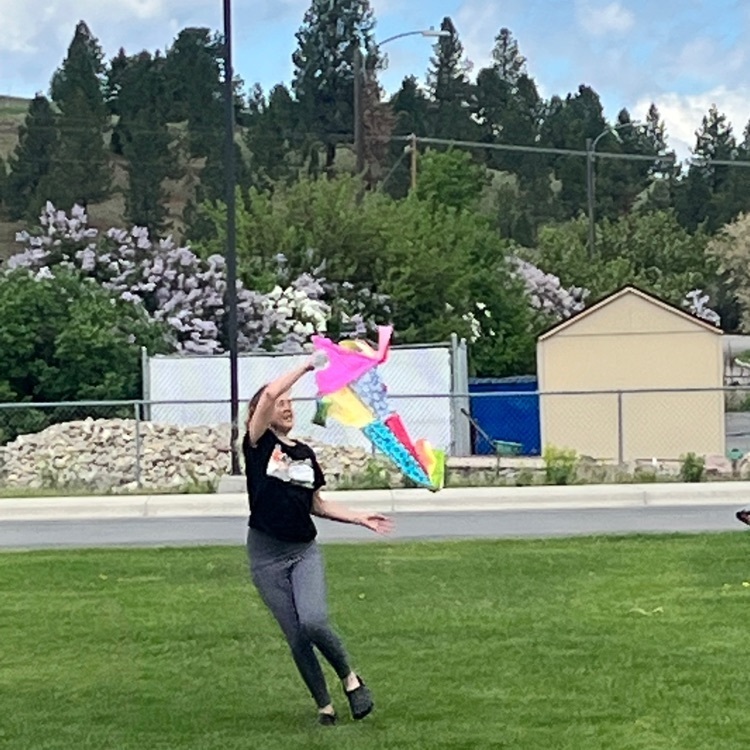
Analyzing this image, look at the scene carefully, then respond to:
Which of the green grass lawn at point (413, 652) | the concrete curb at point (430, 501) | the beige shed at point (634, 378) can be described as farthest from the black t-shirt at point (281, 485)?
the beige shed at point (634, 378)

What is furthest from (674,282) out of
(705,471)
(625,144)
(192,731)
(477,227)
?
(192,731)

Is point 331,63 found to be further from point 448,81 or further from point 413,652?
point 413,652

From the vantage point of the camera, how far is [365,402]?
8.81m

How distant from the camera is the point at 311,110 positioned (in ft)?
391

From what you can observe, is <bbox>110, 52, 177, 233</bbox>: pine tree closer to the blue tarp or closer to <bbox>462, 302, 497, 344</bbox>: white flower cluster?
<bbox>462, 302, 497, 344</bbox>: white flower cluster

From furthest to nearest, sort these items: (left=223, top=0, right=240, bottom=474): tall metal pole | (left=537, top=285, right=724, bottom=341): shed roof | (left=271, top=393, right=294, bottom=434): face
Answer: (left=537, top=285, right=724, bottom=341): shed roof, (left=223, top=0, right=240, bottom=474): tall metal pole, (left=271, top=393, right=294, bottom=434): face

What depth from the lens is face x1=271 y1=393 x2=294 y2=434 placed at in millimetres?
7434

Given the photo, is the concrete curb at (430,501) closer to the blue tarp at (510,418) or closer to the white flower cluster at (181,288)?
the blue tarp at (510,418)

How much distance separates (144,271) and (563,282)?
30.9 m

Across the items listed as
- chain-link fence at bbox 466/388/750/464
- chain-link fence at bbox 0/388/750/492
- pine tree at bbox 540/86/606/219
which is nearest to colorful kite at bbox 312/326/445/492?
chain-link fence at bbox 0/388/750/492

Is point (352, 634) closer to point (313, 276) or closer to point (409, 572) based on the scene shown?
point (409, 572)

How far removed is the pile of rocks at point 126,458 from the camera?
25.0 meters

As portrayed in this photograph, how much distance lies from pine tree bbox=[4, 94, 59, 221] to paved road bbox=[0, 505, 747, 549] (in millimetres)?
87449

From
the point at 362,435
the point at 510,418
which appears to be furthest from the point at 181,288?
the point at 362,435
